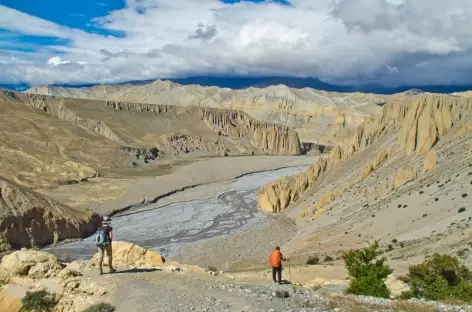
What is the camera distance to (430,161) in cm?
4353

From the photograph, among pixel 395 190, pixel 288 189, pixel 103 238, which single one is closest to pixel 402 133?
pixel 395 190

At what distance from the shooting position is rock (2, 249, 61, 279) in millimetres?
16719

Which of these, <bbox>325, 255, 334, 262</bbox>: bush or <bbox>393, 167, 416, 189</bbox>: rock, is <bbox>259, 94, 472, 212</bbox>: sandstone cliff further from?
<bbox>325, 255, 334, 262</bbox>: bush

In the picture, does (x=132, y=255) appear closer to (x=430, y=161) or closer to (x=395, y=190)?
(x=395, y=190)

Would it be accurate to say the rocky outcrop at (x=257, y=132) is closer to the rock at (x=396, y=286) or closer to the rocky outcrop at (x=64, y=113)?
the rocky outcrop at (x=64, y=113)

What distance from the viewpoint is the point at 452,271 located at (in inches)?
611

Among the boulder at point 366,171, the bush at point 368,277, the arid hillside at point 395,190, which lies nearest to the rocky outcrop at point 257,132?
the arid hillside at point 395,190

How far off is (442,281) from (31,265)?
13101 millimetres

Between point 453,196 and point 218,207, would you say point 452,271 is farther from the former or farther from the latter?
point 218,207

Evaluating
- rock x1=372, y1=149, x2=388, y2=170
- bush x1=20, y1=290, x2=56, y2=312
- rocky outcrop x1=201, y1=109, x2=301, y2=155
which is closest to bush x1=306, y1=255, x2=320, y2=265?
bush x1=20, y1=290, x2=56, y2=312

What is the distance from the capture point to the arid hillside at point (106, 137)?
289ft

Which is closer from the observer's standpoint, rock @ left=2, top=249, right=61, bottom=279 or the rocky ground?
the rocky ground

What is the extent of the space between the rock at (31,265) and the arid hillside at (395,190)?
15021 mm

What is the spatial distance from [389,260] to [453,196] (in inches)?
501
